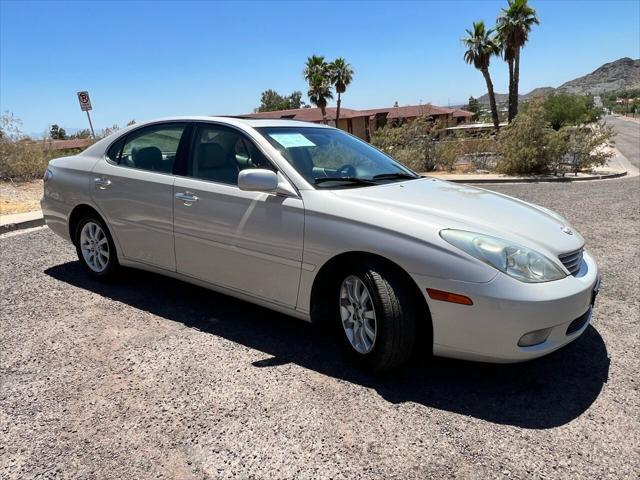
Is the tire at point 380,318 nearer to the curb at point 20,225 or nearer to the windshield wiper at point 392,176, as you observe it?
the windshield wiper at point 392,176

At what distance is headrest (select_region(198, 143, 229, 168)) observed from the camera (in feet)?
13.1

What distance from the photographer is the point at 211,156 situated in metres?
4.06

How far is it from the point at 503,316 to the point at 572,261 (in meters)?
0.75

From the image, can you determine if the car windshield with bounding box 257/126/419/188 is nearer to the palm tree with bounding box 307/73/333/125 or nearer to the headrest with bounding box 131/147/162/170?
the headrest with bounding box 131/147/162/170

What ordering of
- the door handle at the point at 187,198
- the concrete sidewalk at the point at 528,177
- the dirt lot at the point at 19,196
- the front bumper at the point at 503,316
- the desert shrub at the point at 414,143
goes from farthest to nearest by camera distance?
the desert shrub at the point at 414,143, the concrete sidewalk at the point at 528,177, the dirt lot at the point at 19,196, the door handle at the point at 187,198, the front bumper at the point at 503,316

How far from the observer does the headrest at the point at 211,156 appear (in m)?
3.98

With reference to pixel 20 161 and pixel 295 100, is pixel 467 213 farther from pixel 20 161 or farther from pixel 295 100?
pixel 295 100

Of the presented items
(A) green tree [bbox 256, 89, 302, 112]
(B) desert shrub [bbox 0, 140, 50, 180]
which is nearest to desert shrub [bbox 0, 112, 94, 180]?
(B) desert shrub [bbox 0, 140, 50, 180]

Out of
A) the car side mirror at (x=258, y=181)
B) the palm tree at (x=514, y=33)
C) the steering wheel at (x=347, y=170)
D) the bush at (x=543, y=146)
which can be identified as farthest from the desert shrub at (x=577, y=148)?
the palm tree at (x=514, y=33)

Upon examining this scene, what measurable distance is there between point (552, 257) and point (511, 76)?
43220 mm

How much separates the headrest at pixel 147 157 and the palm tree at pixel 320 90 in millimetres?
44347

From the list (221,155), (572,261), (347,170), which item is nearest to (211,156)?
(221,155)

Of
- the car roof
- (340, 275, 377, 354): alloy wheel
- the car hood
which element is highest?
the car roof

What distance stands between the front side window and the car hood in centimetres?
81
